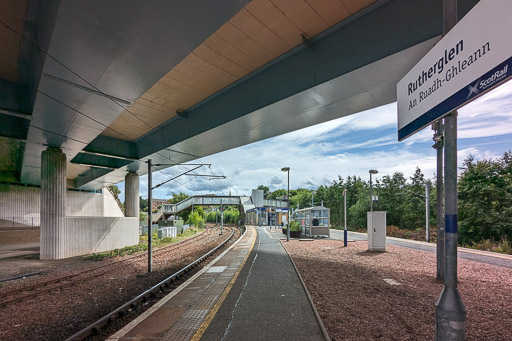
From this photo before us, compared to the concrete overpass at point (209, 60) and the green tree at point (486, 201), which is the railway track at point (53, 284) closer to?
the concrete overpass at point (209, 60)

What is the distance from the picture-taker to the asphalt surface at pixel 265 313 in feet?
16.8

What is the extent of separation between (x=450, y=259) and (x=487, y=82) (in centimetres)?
174

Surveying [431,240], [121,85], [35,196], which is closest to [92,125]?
[121,85]

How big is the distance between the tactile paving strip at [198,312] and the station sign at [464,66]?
16.5 ft

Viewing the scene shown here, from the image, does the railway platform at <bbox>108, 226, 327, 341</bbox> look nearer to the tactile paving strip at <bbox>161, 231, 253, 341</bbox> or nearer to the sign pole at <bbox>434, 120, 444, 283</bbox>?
the tactile paving strip at <bbox>161, 231, 253, 341</bbox>

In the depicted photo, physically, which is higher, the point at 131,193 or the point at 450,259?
the point at 450,259

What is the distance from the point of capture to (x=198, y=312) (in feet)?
20.7

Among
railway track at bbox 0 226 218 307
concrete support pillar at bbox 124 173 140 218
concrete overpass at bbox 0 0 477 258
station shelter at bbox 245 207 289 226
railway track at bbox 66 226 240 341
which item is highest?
concrete overpass at bbox 0 0 477 258

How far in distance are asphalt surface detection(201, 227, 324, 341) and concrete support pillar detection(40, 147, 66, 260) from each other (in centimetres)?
1359

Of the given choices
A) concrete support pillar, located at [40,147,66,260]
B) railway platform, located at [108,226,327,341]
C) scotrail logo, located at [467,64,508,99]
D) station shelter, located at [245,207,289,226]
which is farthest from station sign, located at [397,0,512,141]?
station shelter, located at [245,207,289,226]

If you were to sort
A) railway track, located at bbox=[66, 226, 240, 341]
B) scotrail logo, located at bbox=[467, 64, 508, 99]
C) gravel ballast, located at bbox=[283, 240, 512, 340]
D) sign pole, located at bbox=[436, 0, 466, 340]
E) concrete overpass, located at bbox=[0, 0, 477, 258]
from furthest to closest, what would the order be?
railway track, located at bbox=[66, 226, 240, 341]
concrete overpass, located at bbox=[0, 0, 477, 258]
gravel ballast, located at bbox=[283, 240, 512, 340]
sign pole, located at bbox=[436, 0, 466, 340]
scotrail logo, located at bbox=[467, 64, 508, 99]

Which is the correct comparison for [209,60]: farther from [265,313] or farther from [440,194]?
[440,194]

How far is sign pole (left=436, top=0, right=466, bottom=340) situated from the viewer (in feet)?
9.13

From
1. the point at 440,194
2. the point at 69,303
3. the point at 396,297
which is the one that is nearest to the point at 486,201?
the point at 440,194
